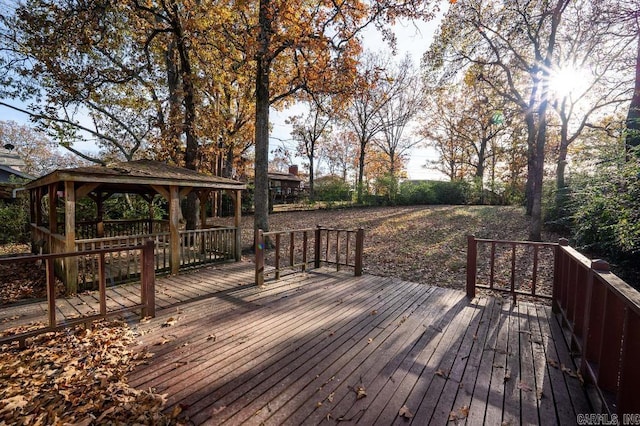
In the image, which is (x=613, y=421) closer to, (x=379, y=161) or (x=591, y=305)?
(x=591, y=305)

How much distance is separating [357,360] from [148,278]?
305 cm

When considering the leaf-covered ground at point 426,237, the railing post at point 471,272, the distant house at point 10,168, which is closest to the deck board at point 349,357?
the railing post at point 471,272

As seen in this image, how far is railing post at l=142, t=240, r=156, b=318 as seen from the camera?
12.8 ft

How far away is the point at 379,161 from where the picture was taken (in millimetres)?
34812

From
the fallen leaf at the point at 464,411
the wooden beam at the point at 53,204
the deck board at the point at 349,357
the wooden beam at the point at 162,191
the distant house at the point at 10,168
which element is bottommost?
the deck board at the point at 349,357

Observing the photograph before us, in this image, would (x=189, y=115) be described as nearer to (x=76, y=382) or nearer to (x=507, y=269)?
(x=76, y=382)

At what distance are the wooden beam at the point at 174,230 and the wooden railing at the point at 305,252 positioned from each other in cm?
220

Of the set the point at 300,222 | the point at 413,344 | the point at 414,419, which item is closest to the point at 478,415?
the point at 414,419

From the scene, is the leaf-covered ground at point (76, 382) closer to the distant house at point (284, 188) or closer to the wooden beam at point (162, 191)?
the wooden beam at point (162, 191)

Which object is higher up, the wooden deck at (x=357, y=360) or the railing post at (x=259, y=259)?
the railing post at (x=259, y=259)

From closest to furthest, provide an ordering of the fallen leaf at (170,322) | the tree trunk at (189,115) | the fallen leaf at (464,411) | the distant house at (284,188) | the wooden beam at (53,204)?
the fallen leaf at (464,411) < the fallen leaf at (170,322) < the wooden beam at (53,204) < the tree trunk at (189,115) < the distant house at (284,188)

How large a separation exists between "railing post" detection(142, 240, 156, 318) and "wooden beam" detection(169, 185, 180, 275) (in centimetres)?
281

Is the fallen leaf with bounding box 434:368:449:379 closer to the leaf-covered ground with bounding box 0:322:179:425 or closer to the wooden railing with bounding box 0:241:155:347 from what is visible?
the leaf-covered ground with bounding box 0:322:179:425

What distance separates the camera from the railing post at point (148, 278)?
12.8 ft
